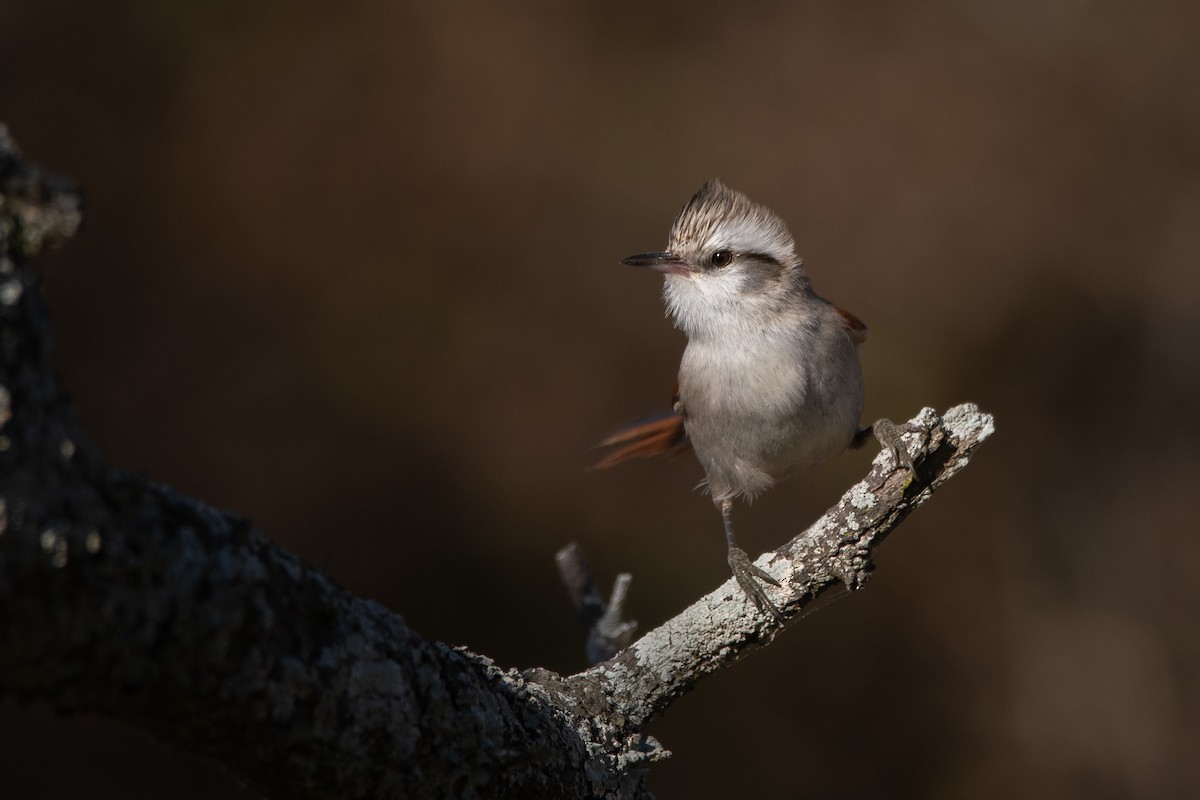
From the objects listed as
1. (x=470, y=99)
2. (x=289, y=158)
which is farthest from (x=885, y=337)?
(x=289, y=158)

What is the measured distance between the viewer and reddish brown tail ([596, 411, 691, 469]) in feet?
12.7

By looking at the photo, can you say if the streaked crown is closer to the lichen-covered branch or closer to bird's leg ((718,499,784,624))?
the lichen-covered branch

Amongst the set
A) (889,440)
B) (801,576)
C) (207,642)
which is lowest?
(207,642)

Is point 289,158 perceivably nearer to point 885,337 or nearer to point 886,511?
point 885,337

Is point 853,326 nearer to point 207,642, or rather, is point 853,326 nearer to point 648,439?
point 648,439

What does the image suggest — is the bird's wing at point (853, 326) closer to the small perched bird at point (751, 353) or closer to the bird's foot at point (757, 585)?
the small perched bird at point (751, 353)

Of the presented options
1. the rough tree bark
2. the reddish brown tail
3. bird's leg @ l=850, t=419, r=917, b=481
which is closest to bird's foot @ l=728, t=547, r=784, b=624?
bird's leg @ l=850, t=419, r=917, b=481

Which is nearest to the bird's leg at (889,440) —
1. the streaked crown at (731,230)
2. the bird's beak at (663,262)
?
the streaked crown at (731,230)

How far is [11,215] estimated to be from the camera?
3.99ft

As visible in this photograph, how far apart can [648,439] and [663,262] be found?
767 millimetres

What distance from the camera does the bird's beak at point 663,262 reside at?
349 cm

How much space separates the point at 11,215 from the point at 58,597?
0.44 meters

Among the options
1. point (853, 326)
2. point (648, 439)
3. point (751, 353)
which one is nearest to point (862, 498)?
point (751, 353)

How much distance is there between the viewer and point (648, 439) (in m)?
3.98
